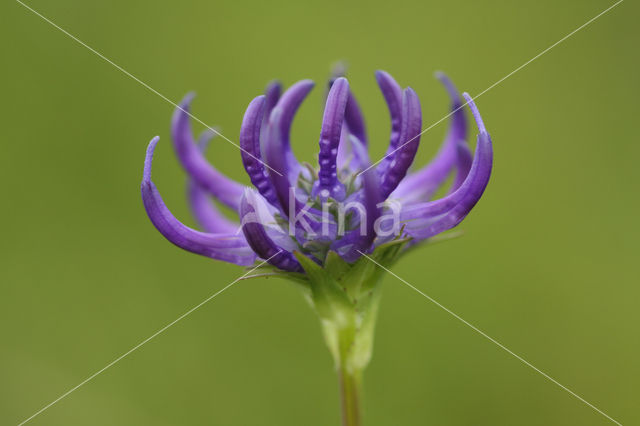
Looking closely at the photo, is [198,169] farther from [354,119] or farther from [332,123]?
[332,123]


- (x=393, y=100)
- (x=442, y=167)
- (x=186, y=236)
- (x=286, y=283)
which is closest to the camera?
(x=186, y=236)

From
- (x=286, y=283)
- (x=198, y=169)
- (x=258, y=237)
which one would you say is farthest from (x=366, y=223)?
(x=286, y=283)

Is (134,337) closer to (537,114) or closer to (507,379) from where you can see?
(507,379)

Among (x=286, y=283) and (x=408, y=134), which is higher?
(x=408, y=134)

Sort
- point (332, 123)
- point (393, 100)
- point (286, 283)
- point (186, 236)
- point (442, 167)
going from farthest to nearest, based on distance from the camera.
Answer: point (286, 283) → point (442, 167) → point (393, 100) → point (186, 236) → point (332, 123)

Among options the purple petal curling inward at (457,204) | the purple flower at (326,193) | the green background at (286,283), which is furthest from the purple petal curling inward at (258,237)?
the green background at (286,283)

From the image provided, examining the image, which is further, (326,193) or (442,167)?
(442,167)

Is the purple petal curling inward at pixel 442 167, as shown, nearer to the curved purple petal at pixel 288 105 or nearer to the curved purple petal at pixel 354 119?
the curved purple petal at pixel 354 119
